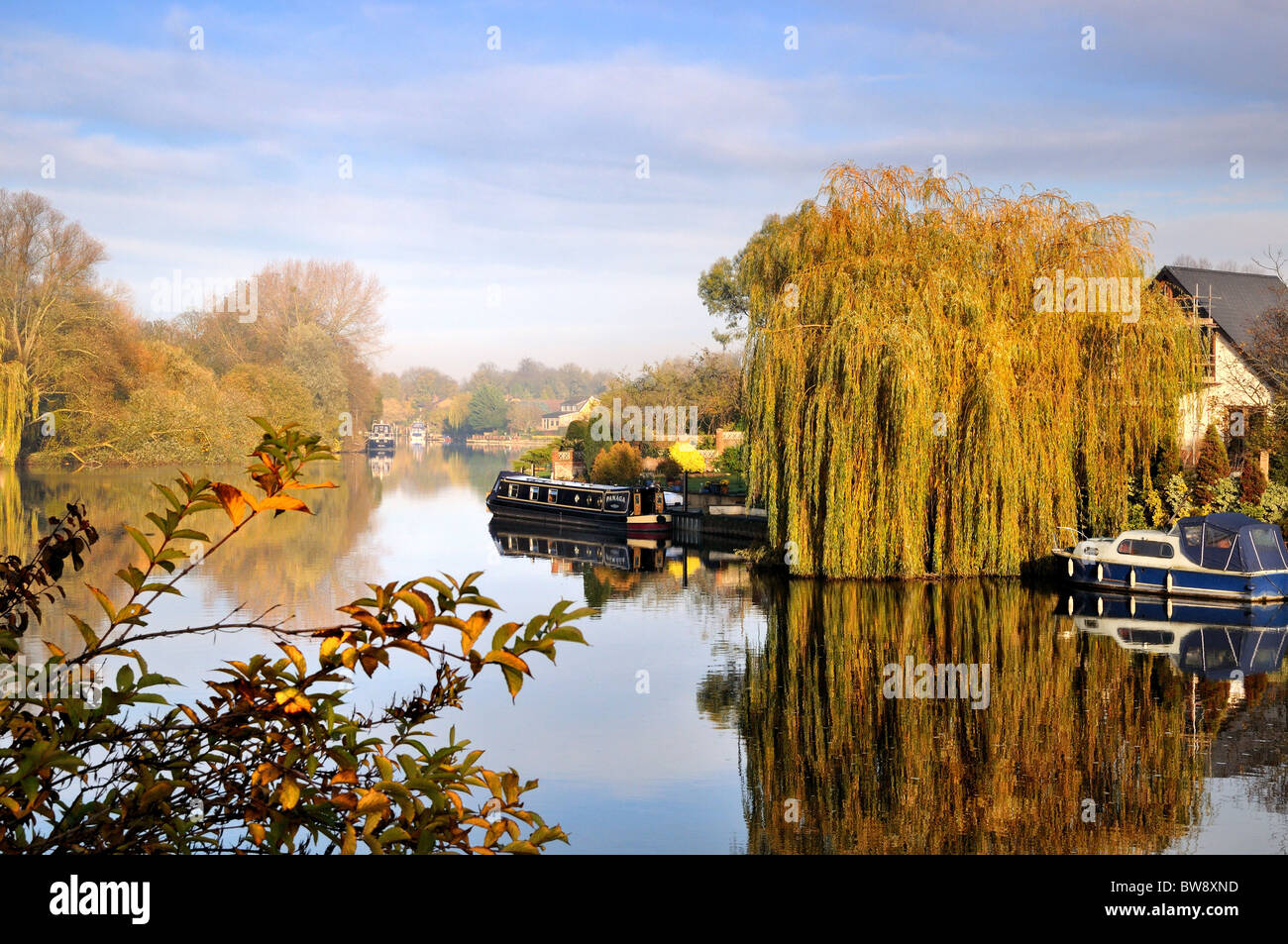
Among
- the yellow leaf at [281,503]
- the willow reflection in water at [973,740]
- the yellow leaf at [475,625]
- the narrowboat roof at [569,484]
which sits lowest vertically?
the willow reflection in water at [973,740]

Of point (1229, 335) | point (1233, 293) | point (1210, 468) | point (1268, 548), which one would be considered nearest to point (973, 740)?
point (1268, 548)

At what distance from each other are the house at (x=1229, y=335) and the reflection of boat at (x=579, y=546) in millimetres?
14610

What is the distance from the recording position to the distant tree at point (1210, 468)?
2561cm

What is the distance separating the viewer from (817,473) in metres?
22.2

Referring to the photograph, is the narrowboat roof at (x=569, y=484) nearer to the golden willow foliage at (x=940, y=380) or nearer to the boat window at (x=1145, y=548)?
the golden willow foliage at (x=940, y=380)

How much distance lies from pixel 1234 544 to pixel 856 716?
40.5ft

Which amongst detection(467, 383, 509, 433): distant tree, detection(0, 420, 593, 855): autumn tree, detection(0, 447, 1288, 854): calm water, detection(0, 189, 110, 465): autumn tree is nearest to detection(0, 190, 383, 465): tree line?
Result: detection(0, 189, 110, 465): autumn tree

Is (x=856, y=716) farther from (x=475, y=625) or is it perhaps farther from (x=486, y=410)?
(x=486, y=410)

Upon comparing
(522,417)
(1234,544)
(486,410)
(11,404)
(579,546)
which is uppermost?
(486,410)

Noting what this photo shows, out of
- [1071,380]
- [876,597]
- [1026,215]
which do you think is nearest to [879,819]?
[876,597]

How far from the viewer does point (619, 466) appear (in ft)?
156

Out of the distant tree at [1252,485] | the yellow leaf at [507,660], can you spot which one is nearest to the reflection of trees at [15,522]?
the yellow leaf at [507,660]

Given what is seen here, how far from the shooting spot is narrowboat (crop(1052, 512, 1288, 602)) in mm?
21500
